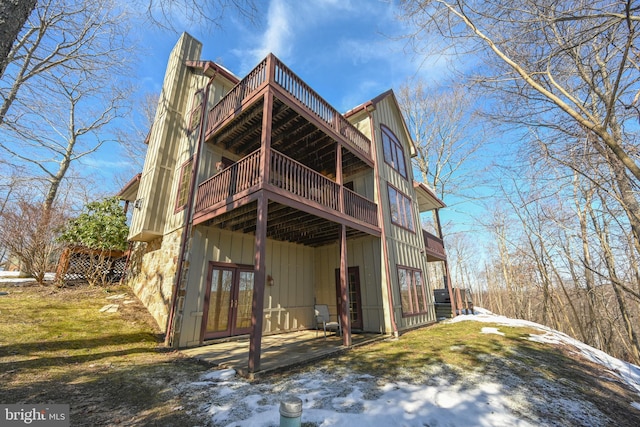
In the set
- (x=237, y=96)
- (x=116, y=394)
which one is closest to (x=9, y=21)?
(x=116, y=394)

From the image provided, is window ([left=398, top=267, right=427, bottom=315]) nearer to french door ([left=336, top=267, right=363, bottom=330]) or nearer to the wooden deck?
french door ([left=336, top=267, right=363, bottom=330])

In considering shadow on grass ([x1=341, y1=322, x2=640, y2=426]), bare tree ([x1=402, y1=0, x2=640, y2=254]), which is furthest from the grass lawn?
bare tree ([x1=402, y1=0, x2=640, y2=254])

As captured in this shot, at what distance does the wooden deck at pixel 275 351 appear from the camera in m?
5.13

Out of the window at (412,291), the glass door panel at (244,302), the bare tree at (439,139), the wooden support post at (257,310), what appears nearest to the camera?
the wooden support post at (257,310)

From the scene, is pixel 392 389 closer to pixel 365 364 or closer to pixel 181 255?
pixel 365 364

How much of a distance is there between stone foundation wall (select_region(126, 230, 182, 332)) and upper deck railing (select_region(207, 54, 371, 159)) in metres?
3.84

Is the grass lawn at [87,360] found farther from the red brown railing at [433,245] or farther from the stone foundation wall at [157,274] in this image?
the red brown railing at [433,245]

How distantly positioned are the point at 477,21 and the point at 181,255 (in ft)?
28.1

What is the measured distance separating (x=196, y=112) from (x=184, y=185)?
2848 mm

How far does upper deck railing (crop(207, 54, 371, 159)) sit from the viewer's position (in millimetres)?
6713

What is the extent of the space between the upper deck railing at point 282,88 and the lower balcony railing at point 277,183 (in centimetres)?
172

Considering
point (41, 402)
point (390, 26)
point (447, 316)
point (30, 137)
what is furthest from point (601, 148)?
point (30, 137)

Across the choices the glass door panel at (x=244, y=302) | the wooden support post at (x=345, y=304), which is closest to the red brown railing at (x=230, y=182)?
the glass door panel at (x=244, y=302)

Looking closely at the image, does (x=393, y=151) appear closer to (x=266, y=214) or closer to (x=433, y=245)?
(x=433, y=245)
